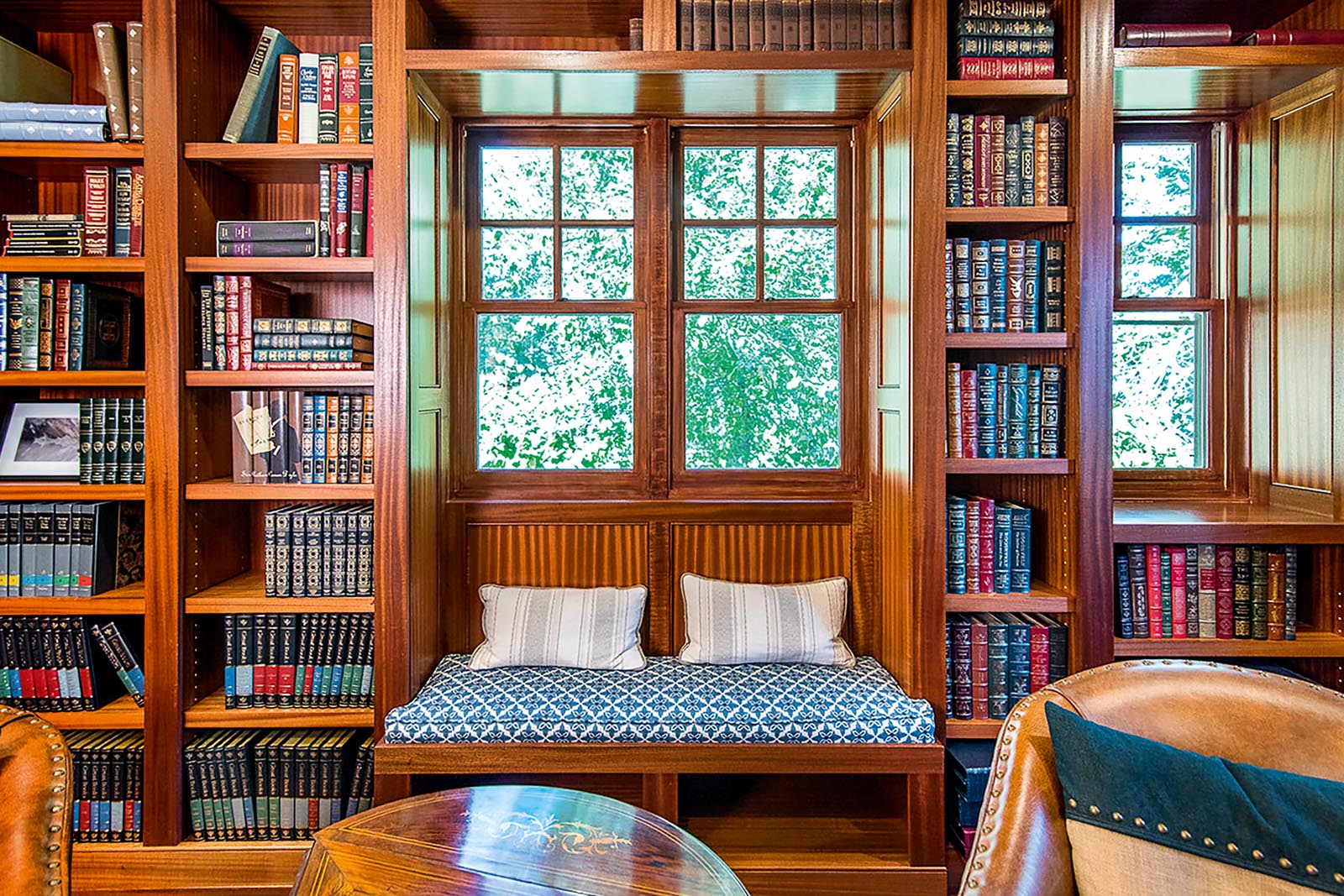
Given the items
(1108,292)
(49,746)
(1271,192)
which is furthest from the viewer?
(1271,192)

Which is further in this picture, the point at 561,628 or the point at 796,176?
the point at 796,176

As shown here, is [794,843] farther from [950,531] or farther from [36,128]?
[36,128]

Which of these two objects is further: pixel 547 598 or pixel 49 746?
pixel 547 598

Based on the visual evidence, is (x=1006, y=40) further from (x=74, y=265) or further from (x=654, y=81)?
Answer: (x=74, y=265)

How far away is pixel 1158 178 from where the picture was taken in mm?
2795

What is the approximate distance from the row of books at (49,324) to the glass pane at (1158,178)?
3.28 meters

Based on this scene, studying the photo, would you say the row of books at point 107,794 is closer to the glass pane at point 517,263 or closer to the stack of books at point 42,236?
the stack of books at point 42,236

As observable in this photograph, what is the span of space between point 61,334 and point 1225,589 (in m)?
3.46

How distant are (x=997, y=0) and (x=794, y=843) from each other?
2.49 m

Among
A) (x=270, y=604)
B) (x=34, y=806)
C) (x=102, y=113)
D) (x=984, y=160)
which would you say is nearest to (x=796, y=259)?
(x=984, y=160)

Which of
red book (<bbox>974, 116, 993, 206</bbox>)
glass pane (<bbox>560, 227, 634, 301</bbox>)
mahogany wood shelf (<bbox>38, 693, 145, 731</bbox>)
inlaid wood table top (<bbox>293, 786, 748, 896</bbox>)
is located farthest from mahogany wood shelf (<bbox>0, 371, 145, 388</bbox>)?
red book (<bbox>974, 116, 993, 206</bbox>)

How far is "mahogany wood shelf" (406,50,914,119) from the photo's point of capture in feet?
7.61

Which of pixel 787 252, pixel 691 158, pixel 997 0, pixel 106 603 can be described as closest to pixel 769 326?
pixel 787 252

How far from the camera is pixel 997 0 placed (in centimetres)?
236
